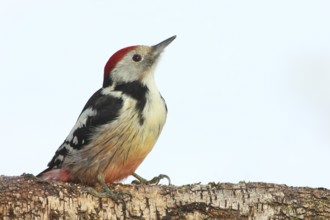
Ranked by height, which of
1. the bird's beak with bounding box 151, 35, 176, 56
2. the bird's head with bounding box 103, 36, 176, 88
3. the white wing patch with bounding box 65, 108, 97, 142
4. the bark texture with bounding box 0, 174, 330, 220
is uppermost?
the bird's beak with bounding box 151, 35, 176, 56

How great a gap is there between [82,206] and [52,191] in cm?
23

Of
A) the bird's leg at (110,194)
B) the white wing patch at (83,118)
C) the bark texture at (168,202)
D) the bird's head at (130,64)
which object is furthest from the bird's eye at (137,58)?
the bird's leg at (110,194)

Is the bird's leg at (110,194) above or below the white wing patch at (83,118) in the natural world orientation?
below

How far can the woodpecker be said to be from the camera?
533cm

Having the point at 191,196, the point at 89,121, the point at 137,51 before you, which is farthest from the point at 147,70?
the point at 191,196

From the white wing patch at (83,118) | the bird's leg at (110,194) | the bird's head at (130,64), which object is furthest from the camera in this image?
the bird's head at (130,64)

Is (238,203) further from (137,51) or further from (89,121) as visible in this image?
(137,51)

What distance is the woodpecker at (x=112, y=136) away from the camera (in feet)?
17.5

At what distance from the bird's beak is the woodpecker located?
0.51 meters

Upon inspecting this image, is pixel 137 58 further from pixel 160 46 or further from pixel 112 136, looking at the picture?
pixel 112 136

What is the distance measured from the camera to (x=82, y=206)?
14.4ft

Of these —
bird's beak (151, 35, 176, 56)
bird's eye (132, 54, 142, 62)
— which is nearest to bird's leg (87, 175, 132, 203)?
bird's eye (132, 54, 142, 62)

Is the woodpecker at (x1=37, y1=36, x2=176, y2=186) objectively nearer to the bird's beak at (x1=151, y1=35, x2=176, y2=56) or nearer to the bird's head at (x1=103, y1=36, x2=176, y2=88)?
the bird's head at (x1=103, y1=36, x2=176, y2=88)

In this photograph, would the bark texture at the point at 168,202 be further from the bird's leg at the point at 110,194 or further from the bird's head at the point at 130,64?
the bird's head at the point at 130,64
